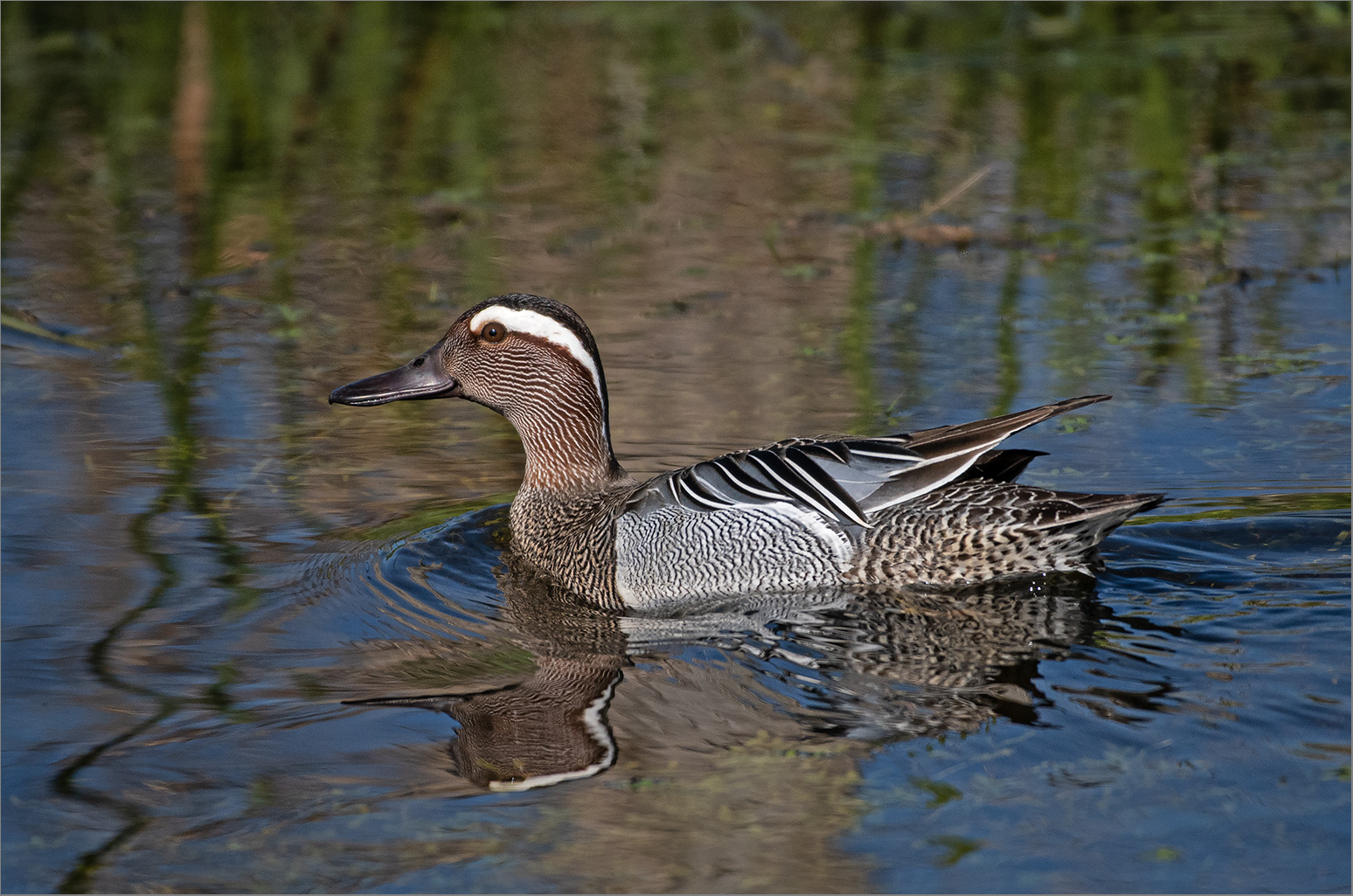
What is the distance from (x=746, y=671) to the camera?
4809 mm

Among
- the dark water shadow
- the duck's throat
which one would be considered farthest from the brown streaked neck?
the dark water shadow

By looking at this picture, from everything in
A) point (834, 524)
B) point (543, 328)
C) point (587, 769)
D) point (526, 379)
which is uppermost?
point (543, 328)

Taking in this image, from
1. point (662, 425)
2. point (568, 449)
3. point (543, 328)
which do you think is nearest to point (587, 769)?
point (568, 449)

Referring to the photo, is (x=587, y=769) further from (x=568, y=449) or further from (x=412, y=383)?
(x=412, y=383)

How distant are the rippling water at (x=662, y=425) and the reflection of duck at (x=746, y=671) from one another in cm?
2

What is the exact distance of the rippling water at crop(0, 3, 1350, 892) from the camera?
387cm

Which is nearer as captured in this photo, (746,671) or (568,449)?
(746,671)

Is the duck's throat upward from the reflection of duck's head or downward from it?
upward

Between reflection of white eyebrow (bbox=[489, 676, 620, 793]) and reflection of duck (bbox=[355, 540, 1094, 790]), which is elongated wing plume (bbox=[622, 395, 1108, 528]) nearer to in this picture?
reflection of duck (bbox=[355, 540, 1094, 790])

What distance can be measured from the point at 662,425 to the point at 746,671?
2412 millimetres

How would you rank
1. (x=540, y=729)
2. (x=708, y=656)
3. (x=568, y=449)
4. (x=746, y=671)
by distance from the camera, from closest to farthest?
(x=540, y=729) → (x=746, y=671) → (x=708, y=656) → (x=568, y=449)

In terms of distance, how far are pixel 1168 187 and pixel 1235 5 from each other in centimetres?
450

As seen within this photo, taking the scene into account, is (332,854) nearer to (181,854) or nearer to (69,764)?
(181,854)

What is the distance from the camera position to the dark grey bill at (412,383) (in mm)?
6254
